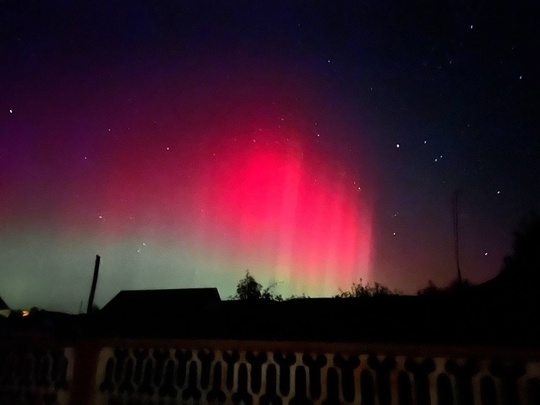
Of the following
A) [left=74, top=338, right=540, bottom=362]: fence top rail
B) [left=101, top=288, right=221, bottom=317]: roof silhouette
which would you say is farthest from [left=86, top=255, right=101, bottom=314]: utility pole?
[left=74, top=338, right=540, bottom=362]: fence top rail

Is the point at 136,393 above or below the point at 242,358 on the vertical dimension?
below

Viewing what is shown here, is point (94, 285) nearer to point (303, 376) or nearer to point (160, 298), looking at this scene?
point (160, 298)

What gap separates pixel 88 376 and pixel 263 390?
1.95 metres

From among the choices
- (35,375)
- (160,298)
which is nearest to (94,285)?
(160,298)

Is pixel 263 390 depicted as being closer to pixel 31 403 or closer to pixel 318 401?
pixel 318 401

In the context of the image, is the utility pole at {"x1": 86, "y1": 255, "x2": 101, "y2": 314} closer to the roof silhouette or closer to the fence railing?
the roof silhouette

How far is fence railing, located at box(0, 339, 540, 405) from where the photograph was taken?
10.4 ft

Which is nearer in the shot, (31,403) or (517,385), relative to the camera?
(517,385)

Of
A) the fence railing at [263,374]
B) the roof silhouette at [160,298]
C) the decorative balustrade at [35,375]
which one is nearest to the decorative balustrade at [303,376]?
the fence railing at [263,374]

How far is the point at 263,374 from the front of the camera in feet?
13.0

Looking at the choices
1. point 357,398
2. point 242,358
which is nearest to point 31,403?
point 242,358

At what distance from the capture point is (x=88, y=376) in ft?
15.3

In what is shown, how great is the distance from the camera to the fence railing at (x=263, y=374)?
316 centimetres

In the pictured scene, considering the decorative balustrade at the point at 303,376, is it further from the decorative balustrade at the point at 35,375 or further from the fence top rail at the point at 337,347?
the decorative balustrade at the point at 35,375
